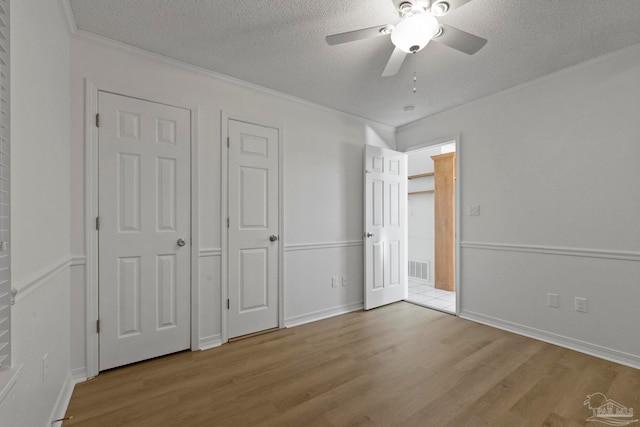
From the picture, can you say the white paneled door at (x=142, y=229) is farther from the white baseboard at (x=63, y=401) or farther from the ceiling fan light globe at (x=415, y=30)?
the ceiling fan light globe at (x=415, y=30)

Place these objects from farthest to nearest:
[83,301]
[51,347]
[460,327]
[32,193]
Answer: [460,327] → [83,301] → [51,347] → [32,193]

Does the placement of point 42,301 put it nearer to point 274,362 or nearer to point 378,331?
point 274,362

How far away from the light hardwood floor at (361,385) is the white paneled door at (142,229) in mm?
259

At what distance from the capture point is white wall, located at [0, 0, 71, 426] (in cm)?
115

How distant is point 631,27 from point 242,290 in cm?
363

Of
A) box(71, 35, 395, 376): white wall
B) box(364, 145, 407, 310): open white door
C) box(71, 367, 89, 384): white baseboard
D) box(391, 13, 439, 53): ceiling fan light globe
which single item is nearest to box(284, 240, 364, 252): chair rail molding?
box(71, 35, 395, 376): white wall

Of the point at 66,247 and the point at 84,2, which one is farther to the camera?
the point at 66,247

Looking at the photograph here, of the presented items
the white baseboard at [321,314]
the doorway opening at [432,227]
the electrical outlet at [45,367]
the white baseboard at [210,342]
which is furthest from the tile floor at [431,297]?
the electrical outlet at [45,367]

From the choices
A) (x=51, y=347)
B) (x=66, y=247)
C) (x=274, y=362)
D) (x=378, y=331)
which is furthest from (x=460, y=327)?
(x=66, y=247)

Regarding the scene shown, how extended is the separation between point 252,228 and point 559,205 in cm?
285

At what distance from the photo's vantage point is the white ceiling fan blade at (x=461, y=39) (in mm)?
1655

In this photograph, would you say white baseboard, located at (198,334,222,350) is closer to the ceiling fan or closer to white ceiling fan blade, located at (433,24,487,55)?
the ceiling fan

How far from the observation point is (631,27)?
200 cm

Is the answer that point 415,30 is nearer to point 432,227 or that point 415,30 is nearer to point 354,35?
point 354,35
